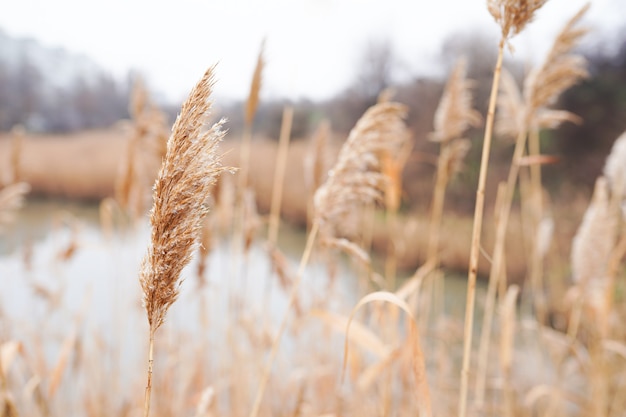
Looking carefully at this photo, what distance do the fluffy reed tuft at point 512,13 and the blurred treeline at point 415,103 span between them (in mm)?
6571

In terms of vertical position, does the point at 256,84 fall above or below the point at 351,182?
above

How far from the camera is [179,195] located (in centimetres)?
55

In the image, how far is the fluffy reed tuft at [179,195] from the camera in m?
0.54

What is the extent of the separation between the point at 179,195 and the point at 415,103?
1494cm

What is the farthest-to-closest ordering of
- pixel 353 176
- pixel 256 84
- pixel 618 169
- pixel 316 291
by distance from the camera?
pixel 316 291
pixel 618 169
pixel 256 84
pixel 353 176

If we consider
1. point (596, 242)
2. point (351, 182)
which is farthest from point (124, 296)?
point (596, 242)

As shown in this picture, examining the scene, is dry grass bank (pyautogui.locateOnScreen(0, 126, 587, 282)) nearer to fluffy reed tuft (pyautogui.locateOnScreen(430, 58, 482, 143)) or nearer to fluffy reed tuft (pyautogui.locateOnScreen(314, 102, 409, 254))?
fluffy reed tuft (pyautogui.locateOnScreen(430, 58, 482, 143))

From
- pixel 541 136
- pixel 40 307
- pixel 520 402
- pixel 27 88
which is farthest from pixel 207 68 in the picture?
pixel 27 88

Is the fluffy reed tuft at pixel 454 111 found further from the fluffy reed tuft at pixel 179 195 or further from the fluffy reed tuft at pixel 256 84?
the fluffy reed tuft at pixel 179 195

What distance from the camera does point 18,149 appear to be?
2139 mm

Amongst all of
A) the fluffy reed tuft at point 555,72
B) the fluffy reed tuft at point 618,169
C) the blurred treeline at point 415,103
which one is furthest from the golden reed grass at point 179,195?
the blurred treeline at point 415,103

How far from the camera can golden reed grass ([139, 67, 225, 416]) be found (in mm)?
536

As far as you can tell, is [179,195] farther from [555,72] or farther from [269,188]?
[269,188]

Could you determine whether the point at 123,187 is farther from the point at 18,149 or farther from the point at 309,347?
the point at 309,347
